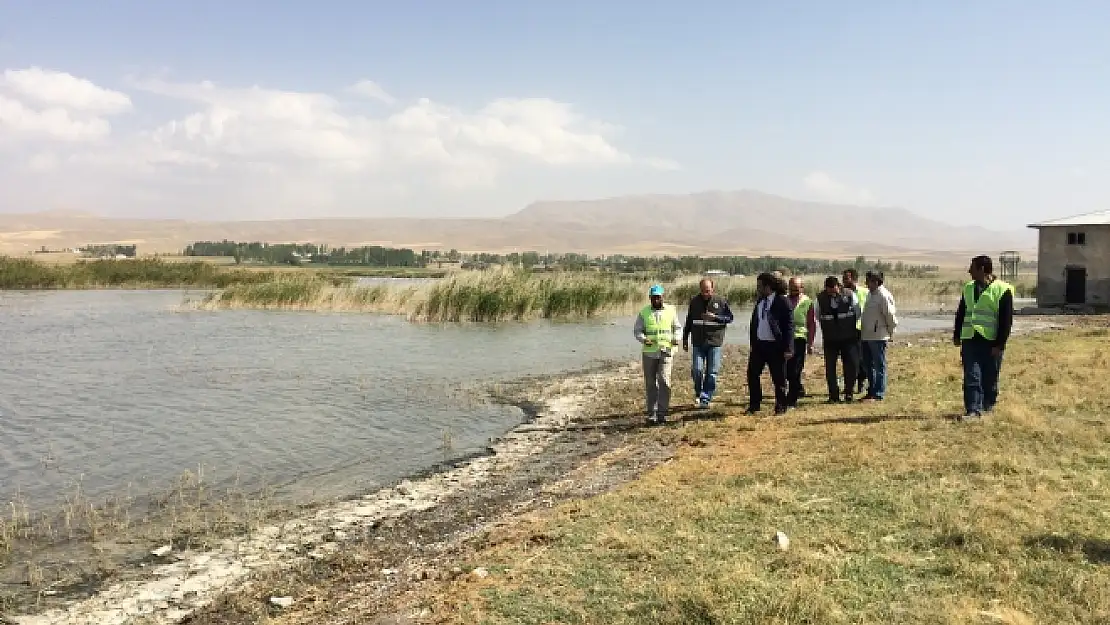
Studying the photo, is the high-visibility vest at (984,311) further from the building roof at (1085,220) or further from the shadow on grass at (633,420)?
the building roof at (1085,220)

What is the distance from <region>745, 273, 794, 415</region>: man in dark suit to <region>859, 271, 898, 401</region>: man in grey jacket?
5.46ft

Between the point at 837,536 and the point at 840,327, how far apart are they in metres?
6.63

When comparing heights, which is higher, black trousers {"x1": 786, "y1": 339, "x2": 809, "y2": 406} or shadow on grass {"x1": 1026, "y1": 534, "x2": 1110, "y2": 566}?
black trousers {"x1": 786, "y1": 339, "x2": 809, "y2": 406}

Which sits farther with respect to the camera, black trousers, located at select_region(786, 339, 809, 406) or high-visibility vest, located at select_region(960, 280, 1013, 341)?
black trousers, located at select_region(786, 339, 809, 406)

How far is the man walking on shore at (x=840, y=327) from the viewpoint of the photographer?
1213cm

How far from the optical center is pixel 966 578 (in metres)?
5.23

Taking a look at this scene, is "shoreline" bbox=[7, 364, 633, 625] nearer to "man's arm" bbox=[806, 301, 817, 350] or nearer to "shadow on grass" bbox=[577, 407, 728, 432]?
"shadow on grass" bbox=[577, 407, 728, 432]

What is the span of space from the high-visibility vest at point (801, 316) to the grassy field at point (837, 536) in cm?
249

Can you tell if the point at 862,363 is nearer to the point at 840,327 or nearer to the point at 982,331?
the point at 840,327

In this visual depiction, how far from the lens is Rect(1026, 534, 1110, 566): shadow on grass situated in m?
5.45

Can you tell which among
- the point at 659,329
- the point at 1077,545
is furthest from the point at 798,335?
the point at 1077,545

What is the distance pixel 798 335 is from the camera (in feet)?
40.2

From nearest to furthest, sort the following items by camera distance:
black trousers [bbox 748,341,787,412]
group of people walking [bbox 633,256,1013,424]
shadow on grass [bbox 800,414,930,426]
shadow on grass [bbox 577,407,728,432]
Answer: group of people walking [bbox 633,256,1013,424]
shadow on grass [bbox 800,414,930,426]
black trousers [bbox 748,341,787,412]
shadow on grass [bbox 577,407,728,432]

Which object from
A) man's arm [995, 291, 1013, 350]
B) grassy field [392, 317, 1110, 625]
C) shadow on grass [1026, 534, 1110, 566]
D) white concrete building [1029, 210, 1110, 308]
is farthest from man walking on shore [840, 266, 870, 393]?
white concrete building [1029, 210, 1110, 308]
